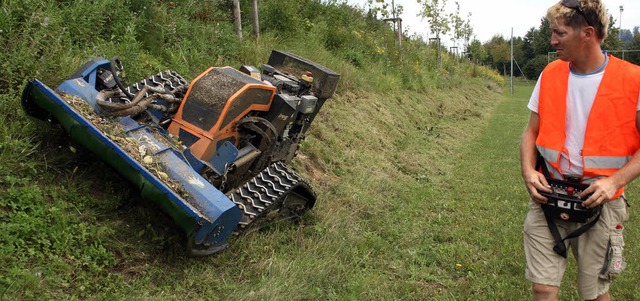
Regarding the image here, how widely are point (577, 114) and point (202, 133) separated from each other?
8.13 ft

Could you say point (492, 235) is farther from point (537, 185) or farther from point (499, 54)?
point (499, 54)

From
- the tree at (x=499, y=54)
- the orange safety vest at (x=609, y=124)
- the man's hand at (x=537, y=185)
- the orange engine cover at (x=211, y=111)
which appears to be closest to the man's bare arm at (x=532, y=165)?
the man's hand at (x=537, y=185)

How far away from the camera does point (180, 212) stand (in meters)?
3.33

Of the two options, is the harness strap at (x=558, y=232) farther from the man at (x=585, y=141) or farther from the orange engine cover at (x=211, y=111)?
the orange engine cover at (x=211, y=111)

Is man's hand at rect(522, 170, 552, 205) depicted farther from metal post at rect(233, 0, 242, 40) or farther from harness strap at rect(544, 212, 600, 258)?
metal post at rect(233, 0, 242, 40)

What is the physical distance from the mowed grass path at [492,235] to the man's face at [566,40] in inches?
83.8

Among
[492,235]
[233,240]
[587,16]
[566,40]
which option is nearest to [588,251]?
[566,40]

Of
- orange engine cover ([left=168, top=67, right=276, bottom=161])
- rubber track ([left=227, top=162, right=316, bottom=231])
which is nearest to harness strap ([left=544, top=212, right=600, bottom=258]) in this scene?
rubber track ([left=227, top=162, right=316, bottom=231])

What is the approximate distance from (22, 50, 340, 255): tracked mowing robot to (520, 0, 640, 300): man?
1.77 metres

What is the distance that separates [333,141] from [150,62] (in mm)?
2888

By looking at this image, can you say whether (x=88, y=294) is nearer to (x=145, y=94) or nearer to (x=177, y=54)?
(x=145, y=94)

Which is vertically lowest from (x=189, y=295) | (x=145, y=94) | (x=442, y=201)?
(x=442, y=201)

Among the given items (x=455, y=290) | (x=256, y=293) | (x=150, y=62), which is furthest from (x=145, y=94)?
(x=455, y=290)

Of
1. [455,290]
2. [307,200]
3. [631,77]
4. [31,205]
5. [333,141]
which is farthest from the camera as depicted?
[333,141]
